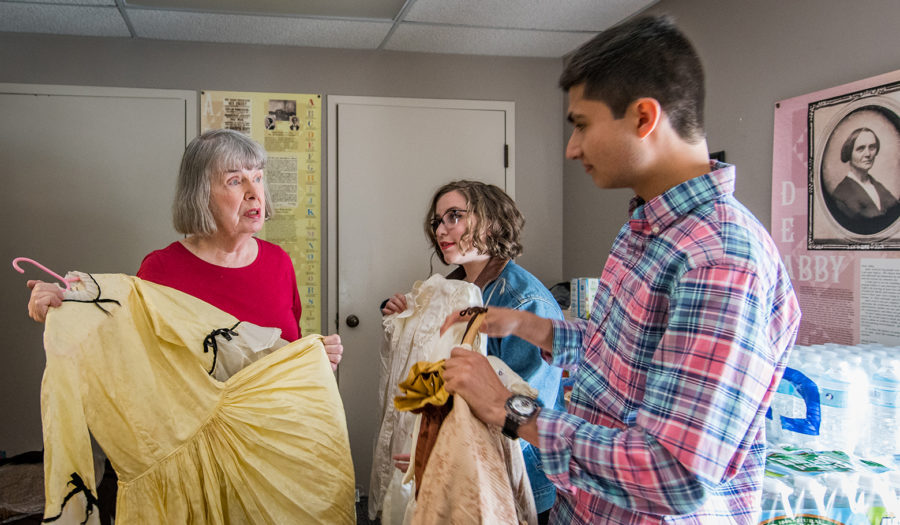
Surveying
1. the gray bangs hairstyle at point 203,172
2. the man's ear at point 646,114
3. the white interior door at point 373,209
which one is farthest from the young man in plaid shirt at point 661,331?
the white interior door at point 373,209

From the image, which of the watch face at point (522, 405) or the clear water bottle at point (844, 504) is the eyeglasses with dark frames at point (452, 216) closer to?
the watch face at point (522, 405)

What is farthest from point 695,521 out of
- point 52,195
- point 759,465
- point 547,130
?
point 52,195

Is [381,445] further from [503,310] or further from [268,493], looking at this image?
[503,310]

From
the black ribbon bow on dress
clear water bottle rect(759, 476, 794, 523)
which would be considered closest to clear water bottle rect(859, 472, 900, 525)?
clear water bottle rect(759, 476, 794, 523)

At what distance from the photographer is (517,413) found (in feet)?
2.87

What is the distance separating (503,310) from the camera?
1216 mm

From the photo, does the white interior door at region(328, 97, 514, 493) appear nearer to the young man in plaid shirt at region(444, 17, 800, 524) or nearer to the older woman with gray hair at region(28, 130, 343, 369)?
the older woman with gray hair at region(28, 130, 343, 369)

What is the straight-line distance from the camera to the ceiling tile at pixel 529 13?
8.03 ft

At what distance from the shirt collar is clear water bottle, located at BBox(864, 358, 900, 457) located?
0.84 m

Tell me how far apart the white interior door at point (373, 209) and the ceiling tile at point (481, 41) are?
274 millimetres

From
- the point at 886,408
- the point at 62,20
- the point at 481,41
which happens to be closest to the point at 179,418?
the point at 886,408

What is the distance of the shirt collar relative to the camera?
0.86 metres

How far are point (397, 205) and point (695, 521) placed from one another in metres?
2.44

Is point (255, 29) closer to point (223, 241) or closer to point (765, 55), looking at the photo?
point (223, 241)
